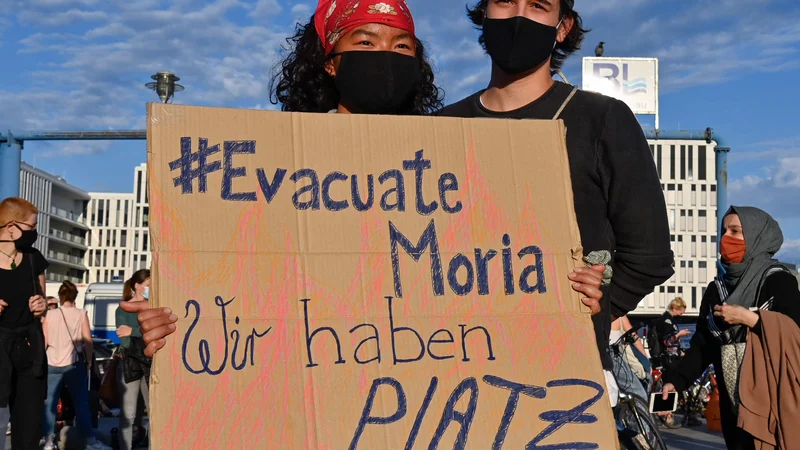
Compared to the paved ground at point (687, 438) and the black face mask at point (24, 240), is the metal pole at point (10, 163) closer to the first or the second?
the paved ground at point (687, 438)

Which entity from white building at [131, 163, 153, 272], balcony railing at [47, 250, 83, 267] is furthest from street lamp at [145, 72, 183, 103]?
balcony railing at [47, 250, 83, 267]

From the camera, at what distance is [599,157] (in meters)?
2.51

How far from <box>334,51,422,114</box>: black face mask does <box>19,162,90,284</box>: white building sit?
324 ft

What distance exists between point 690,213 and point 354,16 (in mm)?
96478

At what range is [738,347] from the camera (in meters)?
5.11

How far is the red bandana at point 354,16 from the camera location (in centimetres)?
289

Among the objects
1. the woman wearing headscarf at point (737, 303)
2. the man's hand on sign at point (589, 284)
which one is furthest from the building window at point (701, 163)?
the man's hand on sign at point (589, 284)

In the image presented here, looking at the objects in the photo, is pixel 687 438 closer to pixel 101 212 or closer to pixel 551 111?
pixel 551 111

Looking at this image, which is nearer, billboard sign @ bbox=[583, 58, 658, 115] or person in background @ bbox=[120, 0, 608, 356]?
person in background @ bbox=[120, 0, 608, 356]

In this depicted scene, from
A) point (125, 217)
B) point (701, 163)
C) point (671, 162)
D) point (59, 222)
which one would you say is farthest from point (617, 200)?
point (125, 217)

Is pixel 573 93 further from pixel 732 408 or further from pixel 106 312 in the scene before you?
pixel 106 312

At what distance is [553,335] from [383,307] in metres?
0.43

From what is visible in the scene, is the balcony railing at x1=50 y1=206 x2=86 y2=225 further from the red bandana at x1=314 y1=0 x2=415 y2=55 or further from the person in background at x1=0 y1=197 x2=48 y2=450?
the red bandana at x1=314 y1=0 x2=415 y2=55

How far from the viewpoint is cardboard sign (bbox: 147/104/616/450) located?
7.03 ft
